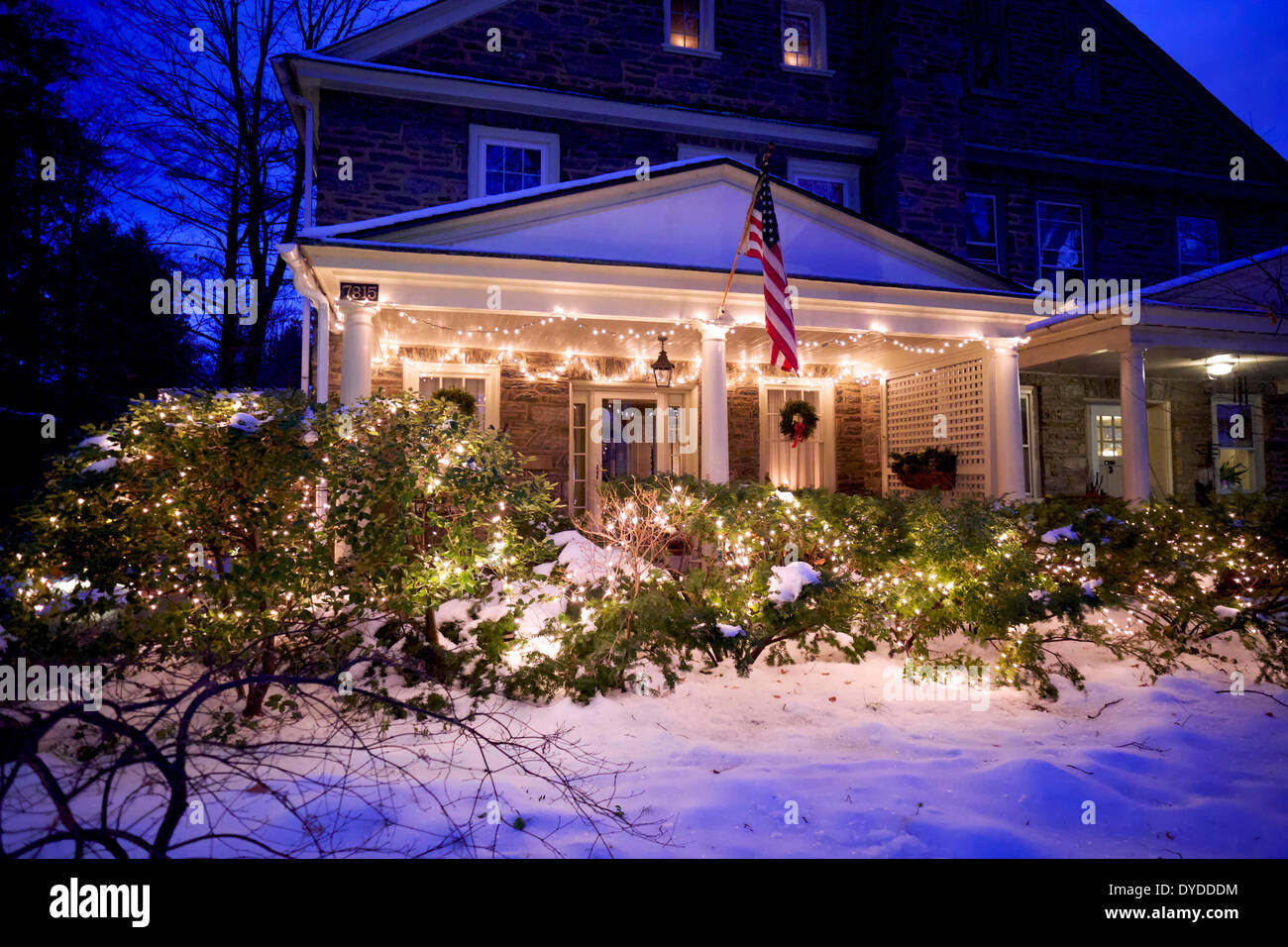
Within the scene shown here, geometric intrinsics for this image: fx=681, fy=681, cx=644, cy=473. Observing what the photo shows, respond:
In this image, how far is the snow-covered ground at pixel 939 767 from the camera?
113 inches

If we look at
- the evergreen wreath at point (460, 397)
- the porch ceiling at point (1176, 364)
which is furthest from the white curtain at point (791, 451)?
the evergreen wreath at point (460, 397)

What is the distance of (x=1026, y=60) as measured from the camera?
12469mm

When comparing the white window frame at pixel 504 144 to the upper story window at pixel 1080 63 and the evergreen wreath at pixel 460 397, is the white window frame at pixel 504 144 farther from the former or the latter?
the upper story window at pixel 1080 63

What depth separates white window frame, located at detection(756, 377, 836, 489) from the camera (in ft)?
35.6

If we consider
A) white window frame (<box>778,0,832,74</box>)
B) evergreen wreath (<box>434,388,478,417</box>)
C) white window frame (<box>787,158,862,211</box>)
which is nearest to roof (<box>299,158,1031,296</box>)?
evergreen wreath (<box>434,388,478,417</box>)

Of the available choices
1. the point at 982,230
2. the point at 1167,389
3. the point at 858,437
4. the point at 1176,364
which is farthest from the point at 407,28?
the point at 1167,389

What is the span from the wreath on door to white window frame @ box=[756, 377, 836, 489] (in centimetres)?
30

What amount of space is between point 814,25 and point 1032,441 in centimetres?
807

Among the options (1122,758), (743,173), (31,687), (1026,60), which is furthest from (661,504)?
(1026,60)
